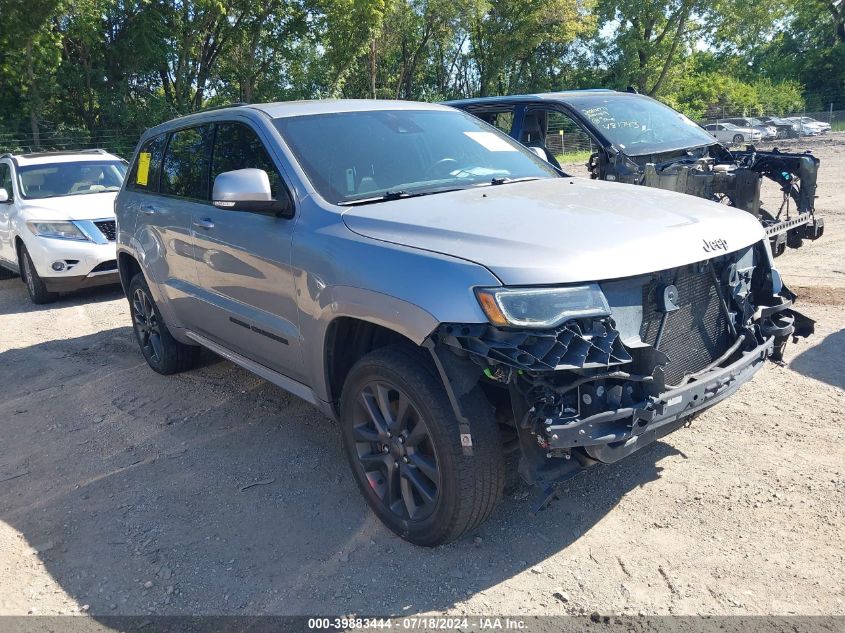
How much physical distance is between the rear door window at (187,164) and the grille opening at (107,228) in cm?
389

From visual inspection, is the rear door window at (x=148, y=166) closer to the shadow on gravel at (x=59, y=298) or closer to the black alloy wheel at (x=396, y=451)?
the black alloy wheel at (x=396, y=451)

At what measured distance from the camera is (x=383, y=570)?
3.04 metres

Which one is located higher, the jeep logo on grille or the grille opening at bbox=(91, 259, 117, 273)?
the jeep logo on grille

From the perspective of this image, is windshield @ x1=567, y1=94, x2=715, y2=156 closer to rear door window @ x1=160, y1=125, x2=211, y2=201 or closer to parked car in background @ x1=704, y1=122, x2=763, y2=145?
rear door window @ x1=160, y1=125, x2=211, y2=201

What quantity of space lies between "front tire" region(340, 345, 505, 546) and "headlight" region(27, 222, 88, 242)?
21.3 feet

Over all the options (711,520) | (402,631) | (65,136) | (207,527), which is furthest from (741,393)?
(65,136)

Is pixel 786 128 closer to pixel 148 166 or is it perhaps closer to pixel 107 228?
pixel 107 228

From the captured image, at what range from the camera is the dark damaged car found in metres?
6.98

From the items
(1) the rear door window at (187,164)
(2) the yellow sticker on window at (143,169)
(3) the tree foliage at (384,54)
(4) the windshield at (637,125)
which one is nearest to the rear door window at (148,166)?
(2) the yellow sticker on window at (143,169)

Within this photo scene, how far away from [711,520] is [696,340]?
83 centimetres

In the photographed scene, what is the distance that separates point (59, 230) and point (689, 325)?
25.8 feet

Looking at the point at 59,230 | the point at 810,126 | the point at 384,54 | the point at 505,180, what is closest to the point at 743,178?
the point at 505,180

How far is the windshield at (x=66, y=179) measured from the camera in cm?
930

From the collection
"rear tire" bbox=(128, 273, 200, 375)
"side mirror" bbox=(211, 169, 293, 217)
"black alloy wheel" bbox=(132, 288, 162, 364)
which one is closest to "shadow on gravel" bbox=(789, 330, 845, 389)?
"side mirror" bbox=(211, 169, 293, 217)
